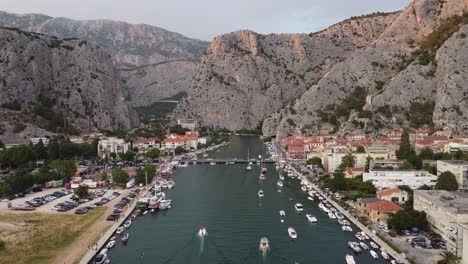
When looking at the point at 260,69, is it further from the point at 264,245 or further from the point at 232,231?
the point at 264,245

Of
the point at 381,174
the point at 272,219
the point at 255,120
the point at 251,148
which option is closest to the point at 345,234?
the point at 272,219

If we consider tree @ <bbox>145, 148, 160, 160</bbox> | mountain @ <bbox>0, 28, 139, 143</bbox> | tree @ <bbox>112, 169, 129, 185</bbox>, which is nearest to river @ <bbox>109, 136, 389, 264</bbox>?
tree @ <bbox>112, 169, 129, 185</bbox>

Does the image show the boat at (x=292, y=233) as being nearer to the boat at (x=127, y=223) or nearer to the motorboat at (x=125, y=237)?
the motorboat at (x=125, y=237)

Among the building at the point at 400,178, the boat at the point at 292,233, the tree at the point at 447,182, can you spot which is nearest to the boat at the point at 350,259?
the boat at the point at 292,233

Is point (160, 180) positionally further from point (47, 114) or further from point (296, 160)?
point (47, 114)

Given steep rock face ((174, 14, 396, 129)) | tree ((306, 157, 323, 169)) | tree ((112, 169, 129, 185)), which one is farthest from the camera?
steep rock face ((174, 14, 396, 129))

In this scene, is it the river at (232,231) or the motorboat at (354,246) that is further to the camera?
the motorboat at (354,246)

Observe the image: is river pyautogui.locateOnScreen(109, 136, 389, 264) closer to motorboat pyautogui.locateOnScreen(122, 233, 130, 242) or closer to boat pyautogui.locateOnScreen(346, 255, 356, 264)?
motorboat pyautogui.locateOnScreen(122, 233, 130, 242)
